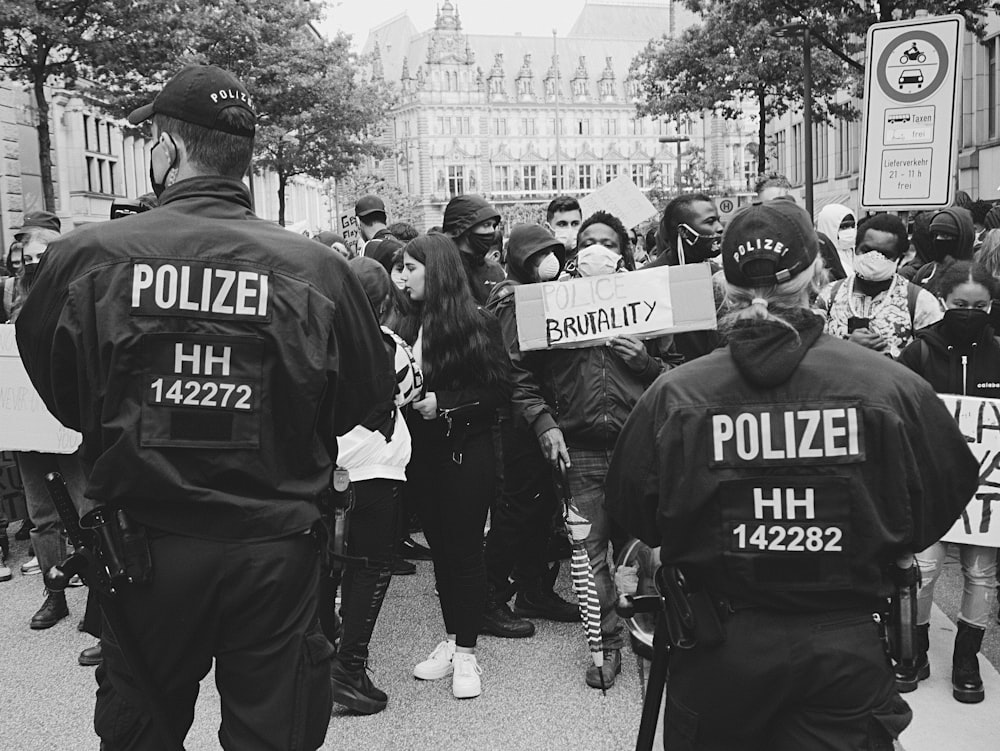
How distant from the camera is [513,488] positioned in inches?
229

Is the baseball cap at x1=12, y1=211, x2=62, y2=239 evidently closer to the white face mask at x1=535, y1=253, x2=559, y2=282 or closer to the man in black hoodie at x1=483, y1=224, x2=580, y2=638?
the man in black hoodie at x1=483, y1=224, x2=580, y2=638

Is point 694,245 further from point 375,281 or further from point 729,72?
point 729,72

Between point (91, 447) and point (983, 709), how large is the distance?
12.2 ft

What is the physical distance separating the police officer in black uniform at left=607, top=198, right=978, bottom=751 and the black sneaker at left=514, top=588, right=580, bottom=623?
317 cm

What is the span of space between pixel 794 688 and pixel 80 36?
53.8 feet

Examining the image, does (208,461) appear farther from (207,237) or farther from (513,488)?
(513,488)

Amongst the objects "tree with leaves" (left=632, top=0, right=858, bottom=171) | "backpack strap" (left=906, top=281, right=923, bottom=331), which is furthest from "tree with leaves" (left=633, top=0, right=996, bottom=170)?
"backpack strap" (left=906, top=281, right=923, bottom=331)

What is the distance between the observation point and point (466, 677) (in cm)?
488

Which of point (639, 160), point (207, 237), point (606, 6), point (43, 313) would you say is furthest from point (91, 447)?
point (606, 6)

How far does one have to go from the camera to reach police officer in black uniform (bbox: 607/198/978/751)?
2590 millimetres

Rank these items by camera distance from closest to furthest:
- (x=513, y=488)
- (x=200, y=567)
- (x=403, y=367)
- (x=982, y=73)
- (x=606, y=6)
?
(x=200, y=567) → (x=403, y=367) → (x=513, y=488) → (x=982, y=73) → (x=606, y=6)

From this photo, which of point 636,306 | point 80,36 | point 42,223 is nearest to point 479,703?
point 636,306

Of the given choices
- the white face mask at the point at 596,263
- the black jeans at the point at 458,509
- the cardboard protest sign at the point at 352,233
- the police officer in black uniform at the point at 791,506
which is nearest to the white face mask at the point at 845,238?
the white face mask at the point at 596,263

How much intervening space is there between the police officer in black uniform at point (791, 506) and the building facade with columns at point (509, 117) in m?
122
